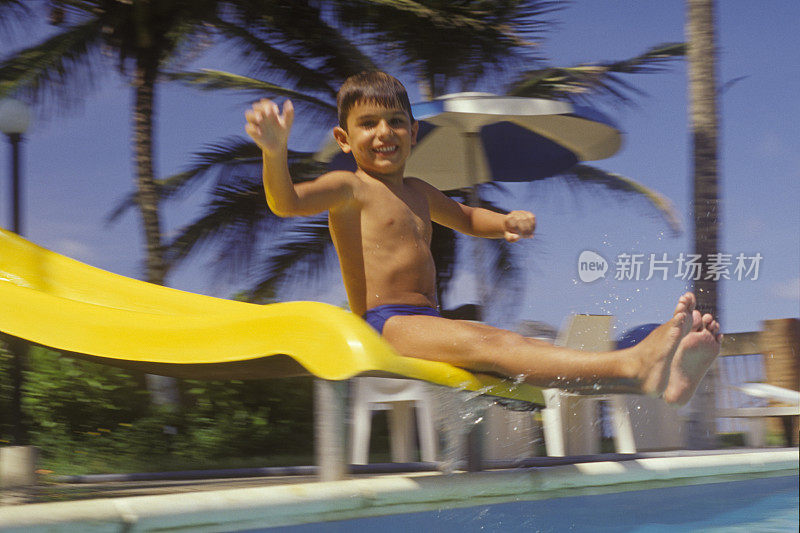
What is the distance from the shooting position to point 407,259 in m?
3.20

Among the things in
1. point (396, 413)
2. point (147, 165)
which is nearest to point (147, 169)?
point (147, 165)

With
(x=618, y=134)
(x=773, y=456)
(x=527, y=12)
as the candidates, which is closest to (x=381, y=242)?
(x=773, y=456)

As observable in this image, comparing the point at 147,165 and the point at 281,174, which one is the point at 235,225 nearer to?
the point at 147,165

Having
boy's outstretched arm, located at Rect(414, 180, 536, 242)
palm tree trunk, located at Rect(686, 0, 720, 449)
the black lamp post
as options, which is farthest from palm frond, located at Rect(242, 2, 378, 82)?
boy's outstretched arm, located at Rect(414, 180, 536, 242)

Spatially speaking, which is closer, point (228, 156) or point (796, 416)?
point (796, 416)

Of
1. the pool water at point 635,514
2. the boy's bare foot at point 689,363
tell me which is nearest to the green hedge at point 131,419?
the pool water at point 635,514

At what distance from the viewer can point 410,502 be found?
228 centimetres

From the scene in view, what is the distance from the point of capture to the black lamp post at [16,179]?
4480mm

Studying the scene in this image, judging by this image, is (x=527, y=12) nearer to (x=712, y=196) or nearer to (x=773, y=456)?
(x=712, y=196)

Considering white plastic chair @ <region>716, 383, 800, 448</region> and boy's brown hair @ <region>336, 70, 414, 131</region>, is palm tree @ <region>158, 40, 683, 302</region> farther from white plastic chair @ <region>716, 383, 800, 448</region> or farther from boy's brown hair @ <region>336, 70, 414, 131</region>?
boy's brown hair @ <region>336, 70, 414, 131</region>

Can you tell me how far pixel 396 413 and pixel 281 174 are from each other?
124 inches

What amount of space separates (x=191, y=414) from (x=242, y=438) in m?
0.44

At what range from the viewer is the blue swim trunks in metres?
3.10

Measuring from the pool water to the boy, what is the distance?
1.33ft
